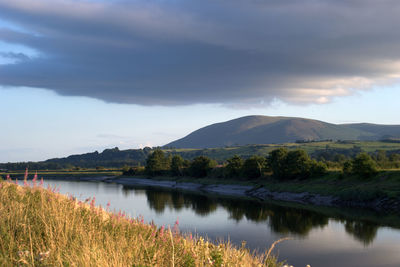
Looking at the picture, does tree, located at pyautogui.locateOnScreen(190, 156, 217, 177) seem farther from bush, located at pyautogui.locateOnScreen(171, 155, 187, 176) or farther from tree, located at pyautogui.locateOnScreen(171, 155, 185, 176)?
tree, located at pyautogui.locateOnScreen(171, 155, 185, 176)

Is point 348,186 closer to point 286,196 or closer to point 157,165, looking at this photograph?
point 286,196

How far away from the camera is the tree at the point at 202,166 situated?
376 ft

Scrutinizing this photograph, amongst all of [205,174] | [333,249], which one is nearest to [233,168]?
[205,174]

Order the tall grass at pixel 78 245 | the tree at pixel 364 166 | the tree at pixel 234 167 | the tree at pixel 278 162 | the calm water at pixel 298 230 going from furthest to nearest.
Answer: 1. the tree at pixel 234 167
2. the tree at pixel 278 162
3. the tree at pixel 364 166
4. the calm water at pixel 298 230
5. the tall grass at pixel 78 245

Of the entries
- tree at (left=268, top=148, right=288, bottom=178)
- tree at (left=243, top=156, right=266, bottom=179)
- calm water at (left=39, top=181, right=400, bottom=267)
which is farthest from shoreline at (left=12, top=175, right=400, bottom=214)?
tree at (left=268, top=148, right=288, bottom=178)

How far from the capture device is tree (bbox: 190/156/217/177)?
11456 centimetres

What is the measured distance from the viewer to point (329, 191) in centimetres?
6606

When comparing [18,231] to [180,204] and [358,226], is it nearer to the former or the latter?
[358,226]

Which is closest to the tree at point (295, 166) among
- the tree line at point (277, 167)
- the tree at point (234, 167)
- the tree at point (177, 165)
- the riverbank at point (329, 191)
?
the tree line at point (277, 167)

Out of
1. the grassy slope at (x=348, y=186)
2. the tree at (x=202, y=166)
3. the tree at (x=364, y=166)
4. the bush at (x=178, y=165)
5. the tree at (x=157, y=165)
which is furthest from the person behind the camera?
the tree at (x=157, y=165)

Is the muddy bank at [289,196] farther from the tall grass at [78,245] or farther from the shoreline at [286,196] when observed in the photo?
the tall grass at [78,245]

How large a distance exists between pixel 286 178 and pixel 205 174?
1473 inches

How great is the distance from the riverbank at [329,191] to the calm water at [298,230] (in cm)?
476

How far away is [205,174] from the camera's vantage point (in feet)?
382
